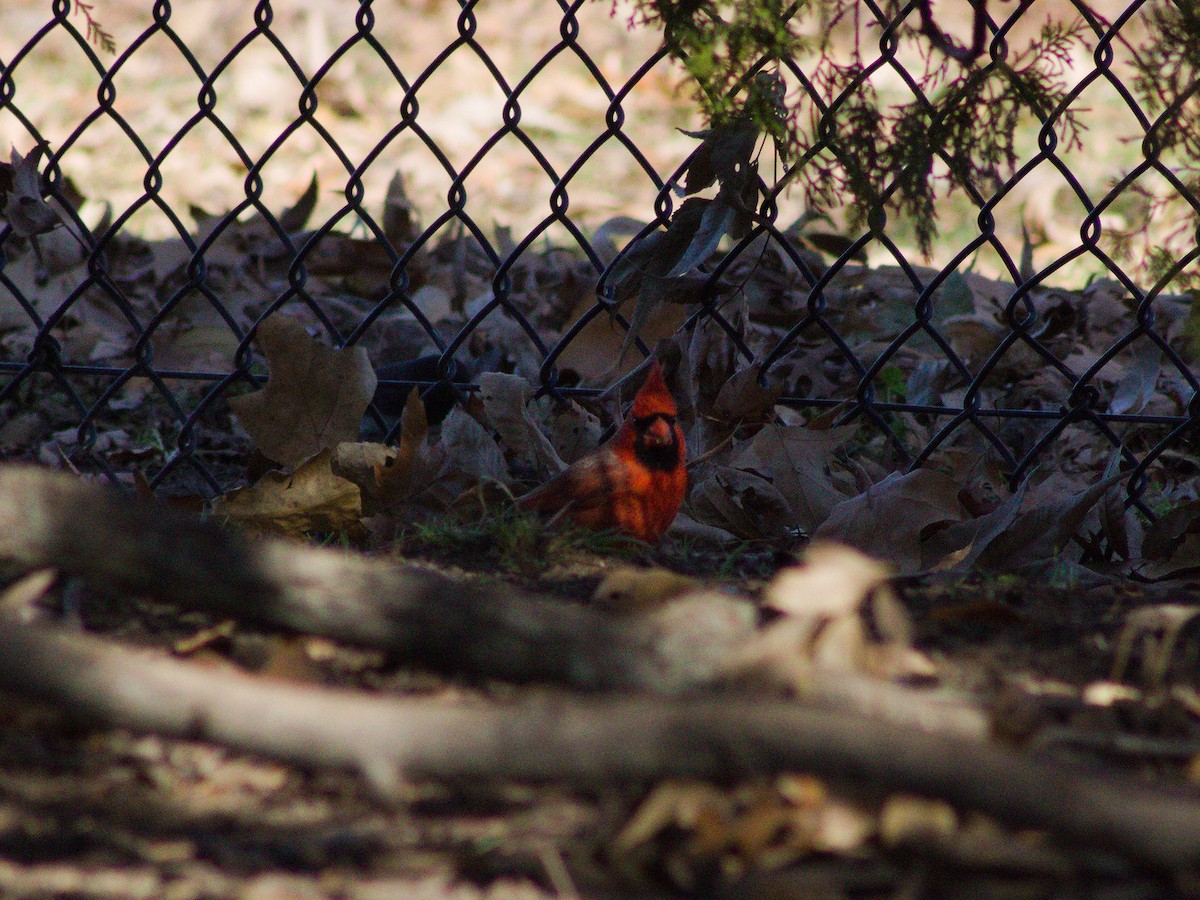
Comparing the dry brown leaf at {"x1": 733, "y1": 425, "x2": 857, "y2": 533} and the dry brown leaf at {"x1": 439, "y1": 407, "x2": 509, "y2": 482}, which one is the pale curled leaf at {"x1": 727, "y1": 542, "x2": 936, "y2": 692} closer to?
the dry brown leaf at {"x1": 733, "y1": 425, "x2": 857, "y2": 533}

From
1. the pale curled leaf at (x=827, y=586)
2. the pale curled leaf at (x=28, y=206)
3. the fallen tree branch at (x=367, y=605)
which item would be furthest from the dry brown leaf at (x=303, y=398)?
the pale curled leaf at (x=827, y=586)

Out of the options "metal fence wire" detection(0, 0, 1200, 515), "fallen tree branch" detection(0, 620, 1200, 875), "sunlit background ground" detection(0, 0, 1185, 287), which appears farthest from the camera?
"sunlit background ground" detection(0, 0, 1185, 287)

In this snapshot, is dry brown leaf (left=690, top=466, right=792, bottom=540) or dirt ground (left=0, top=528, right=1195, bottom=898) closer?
dirt ground (left=0, top=528, right=1195, bottom=898)

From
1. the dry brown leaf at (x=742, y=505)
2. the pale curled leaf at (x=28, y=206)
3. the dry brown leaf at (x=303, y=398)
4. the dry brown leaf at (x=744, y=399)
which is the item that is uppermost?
the pale curled leaf at (x=28, y=206)

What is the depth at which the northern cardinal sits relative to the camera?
7.66ft

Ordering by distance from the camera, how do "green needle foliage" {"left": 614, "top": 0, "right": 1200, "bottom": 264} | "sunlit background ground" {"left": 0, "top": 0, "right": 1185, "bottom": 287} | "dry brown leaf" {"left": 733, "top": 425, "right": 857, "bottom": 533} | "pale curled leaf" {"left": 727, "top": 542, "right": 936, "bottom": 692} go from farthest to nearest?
1. "sunlit background ground" {"left": 0, "top": 0, "right": 1185, "bottom": 287}
2. "dry brown leaf" {"left": 733, "top": 425, "right": 857, "bottom": 533}
3. "green needle foliage" {"left": 614, "top": 0, "right": 1200, "bottom": 264}
4. "pale curled leaf" {"left": 727, "top": 542, "right": 936, "bottom": 692}

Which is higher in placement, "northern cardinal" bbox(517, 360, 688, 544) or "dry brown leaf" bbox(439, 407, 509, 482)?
"dry brown leaf" bbox(439, 407, 509, 482)

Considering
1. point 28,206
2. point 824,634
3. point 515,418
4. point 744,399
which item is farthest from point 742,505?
point 28,206

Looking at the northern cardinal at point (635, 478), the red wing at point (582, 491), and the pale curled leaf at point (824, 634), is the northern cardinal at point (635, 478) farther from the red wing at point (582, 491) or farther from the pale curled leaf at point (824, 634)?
the pale curled leaf at point (824, 634)

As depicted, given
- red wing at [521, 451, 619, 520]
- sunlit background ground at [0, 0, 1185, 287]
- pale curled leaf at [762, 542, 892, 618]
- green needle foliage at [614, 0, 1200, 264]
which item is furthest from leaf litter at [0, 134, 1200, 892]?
sunlit background ground at [0, 0, 1185, 287]

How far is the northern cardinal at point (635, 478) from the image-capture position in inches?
92.0

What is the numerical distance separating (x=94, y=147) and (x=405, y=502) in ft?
18.8

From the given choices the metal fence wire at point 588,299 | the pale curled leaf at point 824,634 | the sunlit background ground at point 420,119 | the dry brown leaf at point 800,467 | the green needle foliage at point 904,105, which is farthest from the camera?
the sunlit background ground at point 420,119

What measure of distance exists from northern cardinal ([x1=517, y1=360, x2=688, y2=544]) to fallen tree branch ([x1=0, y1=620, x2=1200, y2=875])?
3.55 ft
